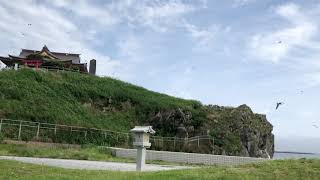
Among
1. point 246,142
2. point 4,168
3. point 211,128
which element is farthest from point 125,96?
point 4,168

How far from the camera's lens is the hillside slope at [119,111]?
40.8 meters

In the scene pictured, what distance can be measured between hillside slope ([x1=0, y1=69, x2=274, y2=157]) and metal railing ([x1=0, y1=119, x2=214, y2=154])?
122 centimetres

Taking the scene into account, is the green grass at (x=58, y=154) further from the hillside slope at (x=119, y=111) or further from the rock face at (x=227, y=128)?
the rock face at (x=227, y=128)

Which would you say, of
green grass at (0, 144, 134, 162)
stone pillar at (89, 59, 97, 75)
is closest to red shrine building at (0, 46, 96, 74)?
stone pillar at (89, 59, 97, 75)

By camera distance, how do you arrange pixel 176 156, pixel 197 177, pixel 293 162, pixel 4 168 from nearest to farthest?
1. pixel 197 177
2. pixel 293 162
3. pixel 4 168
4. pixel 176 156

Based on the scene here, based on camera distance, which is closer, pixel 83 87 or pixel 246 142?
pixel 246 142

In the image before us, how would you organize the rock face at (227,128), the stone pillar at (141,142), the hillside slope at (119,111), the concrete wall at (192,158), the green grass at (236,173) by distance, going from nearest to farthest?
the green grass at (236,173) → the stone pillar at (141,142) → the concrete wall at (192,158) → the hillside slope at (119,111) → the rock face at (227,128)

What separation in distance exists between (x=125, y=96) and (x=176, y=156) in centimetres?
2314

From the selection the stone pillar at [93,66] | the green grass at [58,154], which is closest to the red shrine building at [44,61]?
the stone pillar at [93,66]

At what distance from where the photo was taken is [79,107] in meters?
44.3

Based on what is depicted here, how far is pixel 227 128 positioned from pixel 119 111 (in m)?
10.7

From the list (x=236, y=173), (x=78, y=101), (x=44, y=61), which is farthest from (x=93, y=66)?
(x=236, y=173)

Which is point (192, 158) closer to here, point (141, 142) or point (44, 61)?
point (141, 142)

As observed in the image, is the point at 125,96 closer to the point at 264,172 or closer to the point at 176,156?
the point at 176,156
